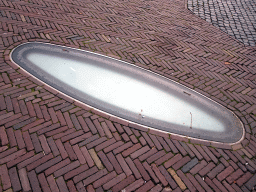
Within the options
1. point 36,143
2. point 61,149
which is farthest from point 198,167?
point 36,143

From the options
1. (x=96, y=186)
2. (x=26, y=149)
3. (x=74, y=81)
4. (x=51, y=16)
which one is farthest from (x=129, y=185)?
(x=51, y=16)

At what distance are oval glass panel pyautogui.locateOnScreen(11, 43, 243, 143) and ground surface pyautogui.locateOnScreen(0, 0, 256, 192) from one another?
6.8 inches

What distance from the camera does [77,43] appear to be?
14.2 ft

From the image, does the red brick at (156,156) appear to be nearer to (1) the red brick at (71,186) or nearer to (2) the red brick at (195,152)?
(2) the red brick at (195,152)

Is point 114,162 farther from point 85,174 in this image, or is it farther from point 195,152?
point 195,152

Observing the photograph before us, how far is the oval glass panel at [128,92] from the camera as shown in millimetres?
3229

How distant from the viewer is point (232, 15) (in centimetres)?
662

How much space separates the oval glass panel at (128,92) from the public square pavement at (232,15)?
3252 millimetres

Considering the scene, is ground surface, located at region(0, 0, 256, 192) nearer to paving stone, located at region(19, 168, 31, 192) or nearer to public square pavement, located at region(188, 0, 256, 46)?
paving stone, located at region(19, 168, 31, 192)

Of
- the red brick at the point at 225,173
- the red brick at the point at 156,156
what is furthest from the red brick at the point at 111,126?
the red brick at the point at 225,173

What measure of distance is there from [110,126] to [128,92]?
0.90 metres

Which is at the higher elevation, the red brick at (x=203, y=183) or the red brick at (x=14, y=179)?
the red brick at (x=14, y=179)

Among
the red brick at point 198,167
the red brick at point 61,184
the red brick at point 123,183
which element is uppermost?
the red brick at point 61,184

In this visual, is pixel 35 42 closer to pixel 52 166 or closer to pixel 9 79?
pixel 9 79
